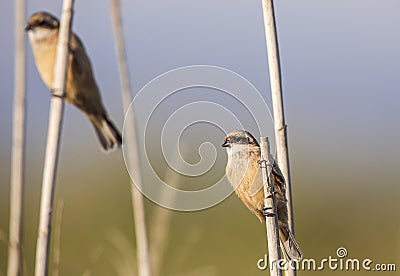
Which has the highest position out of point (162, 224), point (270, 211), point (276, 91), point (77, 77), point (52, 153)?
point (77, 77)

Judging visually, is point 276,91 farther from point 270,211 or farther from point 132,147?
point 132,147

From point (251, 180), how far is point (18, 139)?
1.13m

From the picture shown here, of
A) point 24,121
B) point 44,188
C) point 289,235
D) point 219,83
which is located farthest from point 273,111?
point 24,121

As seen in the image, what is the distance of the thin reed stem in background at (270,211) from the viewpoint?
2.56 m

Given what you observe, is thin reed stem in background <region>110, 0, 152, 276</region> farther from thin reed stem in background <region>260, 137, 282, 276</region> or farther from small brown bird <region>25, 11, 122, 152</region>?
small brown bird <region>25, 11, 122, 152</region>

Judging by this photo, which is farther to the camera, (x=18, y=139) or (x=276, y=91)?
(x=18, y=139)

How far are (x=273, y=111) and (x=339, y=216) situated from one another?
18.7 ft

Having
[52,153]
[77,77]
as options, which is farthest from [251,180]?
[77,77]

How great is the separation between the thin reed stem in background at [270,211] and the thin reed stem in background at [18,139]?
3.66 feet

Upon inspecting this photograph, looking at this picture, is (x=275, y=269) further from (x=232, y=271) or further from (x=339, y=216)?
(x=339, y=216)

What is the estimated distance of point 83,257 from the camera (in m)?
6.43

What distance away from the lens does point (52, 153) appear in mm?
2934

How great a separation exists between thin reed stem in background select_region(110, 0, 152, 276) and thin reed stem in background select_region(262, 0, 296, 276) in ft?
2.56

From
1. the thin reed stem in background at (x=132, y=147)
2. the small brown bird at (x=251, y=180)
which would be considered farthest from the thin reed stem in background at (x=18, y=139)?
the small brown bird at (x=251, y=180)
